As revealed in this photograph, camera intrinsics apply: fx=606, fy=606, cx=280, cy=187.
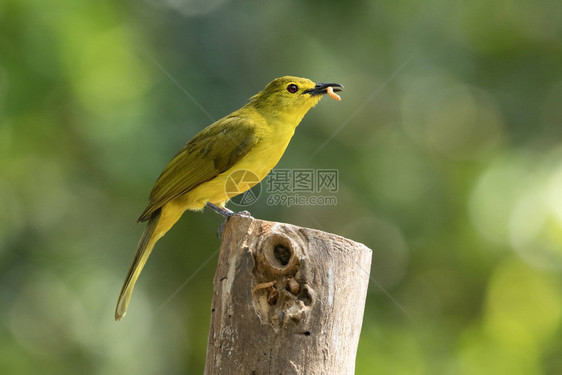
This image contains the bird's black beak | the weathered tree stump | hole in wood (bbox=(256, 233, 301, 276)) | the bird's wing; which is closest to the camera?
the weathered tree stump

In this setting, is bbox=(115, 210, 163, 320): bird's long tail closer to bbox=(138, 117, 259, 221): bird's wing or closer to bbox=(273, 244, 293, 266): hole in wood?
bbox=(138, 117, 259, 221): bird's wing

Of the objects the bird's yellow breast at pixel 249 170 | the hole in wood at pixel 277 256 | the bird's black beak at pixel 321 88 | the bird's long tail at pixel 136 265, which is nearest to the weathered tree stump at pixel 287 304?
the hole in wood at pixel 277 256

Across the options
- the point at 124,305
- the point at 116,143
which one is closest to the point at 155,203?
the point at 124,305

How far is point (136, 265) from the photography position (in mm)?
5164

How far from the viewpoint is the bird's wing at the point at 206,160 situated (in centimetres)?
507

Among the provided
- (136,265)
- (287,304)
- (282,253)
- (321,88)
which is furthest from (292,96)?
(287,304)

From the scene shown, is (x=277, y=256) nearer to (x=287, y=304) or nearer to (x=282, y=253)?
(x=282, y=253)

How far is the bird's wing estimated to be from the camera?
5.07 meters

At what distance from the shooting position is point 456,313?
7.62 metres

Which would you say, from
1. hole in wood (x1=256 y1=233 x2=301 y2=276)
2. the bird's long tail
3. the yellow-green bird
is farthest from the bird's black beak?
hole in wood (x1=256 y1=233 x2=301 y2=276)

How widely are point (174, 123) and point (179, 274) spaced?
1.84 meters

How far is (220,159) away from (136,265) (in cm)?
116

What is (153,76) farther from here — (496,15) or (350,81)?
(496,15)

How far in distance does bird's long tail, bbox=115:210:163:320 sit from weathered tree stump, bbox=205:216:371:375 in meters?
2.00
